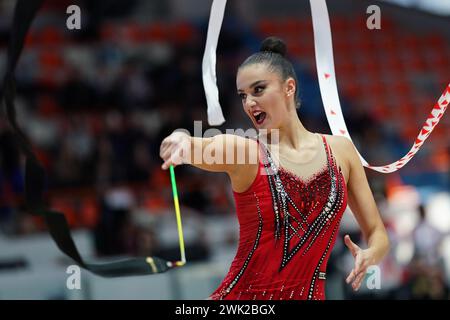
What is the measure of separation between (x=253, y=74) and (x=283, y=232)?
601 mm

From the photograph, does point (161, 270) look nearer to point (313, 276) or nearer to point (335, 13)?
point (313, 276)

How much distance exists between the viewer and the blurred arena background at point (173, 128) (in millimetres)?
6598

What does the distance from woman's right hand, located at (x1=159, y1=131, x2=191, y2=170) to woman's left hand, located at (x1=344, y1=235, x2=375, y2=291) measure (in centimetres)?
73

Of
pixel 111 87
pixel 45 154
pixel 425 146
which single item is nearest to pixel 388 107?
pixel 425 146

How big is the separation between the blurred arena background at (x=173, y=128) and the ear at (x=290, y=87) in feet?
7.85

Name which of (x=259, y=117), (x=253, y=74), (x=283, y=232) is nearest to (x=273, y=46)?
(x=253, y=74)

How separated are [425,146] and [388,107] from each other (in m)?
1.28

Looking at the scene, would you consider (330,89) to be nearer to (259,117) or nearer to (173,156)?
(259,117)

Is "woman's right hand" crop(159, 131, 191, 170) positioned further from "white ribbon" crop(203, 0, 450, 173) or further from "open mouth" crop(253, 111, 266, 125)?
"white ribbon" crop(203, 0, 450, 173)

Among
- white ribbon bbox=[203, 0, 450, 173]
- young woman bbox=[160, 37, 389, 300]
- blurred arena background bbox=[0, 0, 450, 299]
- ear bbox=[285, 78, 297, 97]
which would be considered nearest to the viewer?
Result: young woman bbox=[160, 37, 389, 300]

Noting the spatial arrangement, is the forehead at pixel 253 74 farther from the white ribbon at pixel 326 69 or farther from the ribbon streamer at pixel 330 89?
the ribbon streamer at pixel 330 89

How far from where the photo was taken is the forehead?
10.4 ft

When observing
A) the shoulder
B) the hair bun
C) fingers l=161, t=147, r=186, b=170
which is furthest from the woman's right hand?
the shoulder

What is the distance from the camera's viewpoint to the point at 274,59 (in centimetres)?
326
